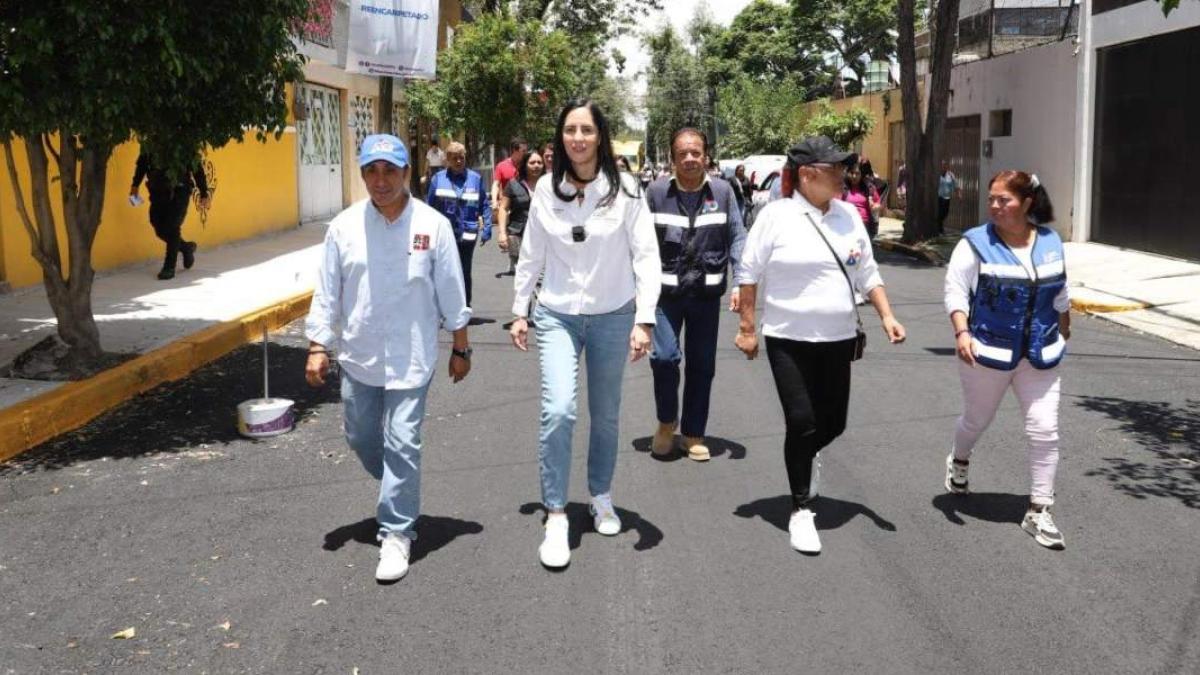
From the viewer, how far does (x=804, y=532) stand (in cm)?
495

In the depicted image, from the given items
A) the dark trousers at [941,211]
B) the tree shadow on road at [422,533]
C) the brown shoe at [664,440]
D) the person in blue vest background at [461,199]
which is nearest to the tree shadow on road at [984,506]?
the brown shoe at [664,440]

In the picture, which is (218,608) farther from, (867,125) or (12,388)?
(867,125)

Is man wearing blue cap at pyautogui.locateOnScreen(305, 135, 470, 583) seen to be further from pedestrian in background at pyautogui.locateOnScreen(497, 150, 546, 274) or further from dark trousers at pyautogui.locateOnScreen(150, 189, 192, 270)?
dark trousers at pyautogui.locateOnScreen(150, 189, 192, 270)

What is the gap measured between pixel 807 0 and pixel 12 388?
61.0 m

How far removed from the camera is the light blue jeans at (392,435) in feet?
15.2

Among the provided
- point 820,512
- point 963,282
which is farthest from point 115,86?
point 963,282

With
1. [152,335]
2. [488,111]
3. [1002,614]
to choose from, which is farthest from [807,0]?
[1002,614]

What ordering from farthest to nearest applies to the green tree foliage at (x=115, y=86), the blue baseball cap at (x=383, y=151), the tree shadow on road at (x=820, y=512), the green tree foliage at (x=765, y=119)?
1. the green tree foliage at (x=765, y=119)
2. the green tree foliage at (x=115, y=86)
3. the tree shadow on road at (x=820, y=512)
4. the blue baseball cap at (x=383, y=151)

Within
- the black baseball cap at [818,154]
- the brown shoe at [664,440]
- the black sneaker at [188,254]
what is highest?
the black baseball cap at [818,154]

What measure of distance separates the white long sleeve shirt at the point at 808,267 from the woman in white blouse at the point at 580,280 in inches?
21.1

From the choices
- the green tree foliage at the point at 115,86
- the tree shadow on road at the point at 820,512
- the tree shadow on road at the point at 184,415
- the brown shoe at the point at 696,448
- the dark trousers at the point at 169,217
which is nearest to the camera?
the tree shadow on road at the point at 820,512

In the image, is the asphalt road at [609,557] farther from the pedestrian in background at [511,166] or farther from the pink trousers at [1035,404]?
the pedestrian in background at [511,166]

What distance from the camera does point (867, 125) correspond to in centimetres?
3350

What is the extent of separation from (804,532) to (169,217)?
1080 centimetres
